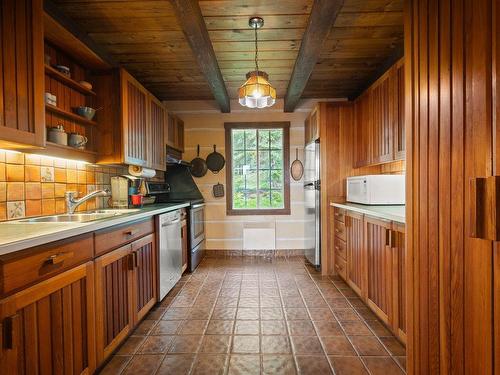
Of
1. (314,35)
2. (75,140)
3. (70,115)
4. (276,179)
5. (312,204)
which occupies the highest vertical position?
(314,35)

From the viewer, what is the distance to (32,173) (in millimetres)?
1907

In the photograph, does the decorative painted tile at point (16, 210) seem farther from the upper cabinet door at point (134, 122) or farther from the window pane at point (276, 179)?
the window pane at point (276, 179)

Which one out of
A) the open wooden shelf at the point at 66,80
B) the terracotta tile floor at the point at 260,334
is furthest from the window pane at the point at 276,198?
the open wooden shelf at the point at 66,80

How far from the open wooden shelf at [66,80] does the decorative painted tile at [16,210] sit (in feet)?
2.95

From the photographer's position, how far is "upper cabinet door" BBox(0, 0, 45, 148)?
56.5 inches

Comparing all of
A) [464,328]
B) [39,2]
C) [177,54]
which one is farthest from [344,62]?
[464,328]

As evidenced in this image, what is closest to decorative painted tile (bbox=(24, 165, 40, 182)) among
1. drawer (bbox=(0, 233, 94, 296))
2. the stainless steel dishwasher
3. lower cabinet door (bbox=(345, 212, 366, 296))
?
drawer (bbox=(0, 233, 94, 296))

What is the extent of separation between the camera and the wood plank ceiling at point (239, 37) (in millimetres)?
2129

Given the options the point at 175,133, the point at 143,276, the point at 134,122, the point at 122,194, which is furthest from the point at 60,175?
the point at 175,133

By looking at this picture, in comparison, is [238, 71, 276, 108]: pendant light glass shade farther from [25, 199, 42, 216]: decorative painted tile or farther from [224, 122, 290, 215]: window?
[224, 122, 290, 215]: window

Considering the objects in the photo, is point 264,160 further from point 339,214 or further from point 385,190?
point 385,190

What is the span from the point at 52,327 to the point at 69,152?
131 centimetres

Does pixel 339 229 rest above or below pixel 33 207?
below

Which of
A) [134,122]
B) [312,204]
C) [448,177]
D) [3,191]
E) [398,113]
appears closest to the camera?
[448,177]
